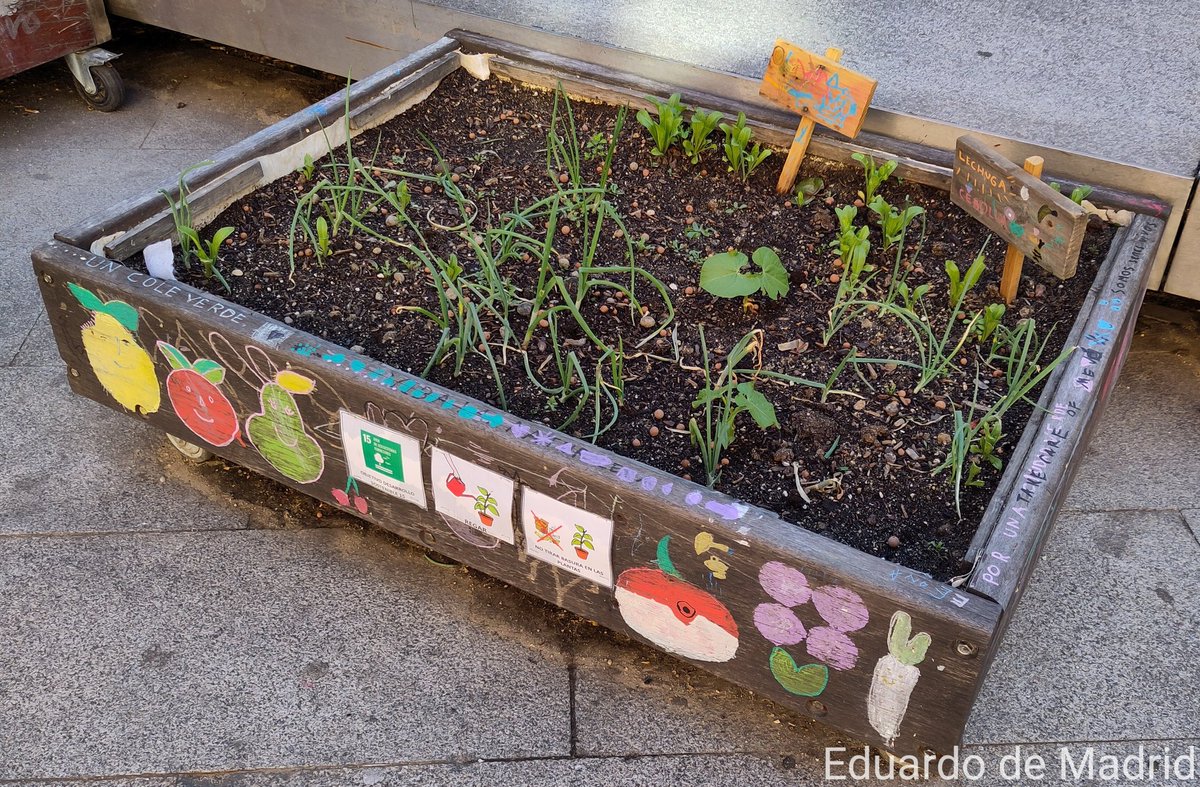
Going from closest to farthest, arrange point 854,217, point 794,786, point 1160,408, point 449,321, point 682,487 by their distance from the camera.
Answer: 1. point 682,487
2. point 794,786
3. point 449,321
4. point 854,217
5. point 1160,408

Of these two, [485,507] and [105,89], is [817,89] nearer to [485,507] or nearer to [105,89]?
[485,507]

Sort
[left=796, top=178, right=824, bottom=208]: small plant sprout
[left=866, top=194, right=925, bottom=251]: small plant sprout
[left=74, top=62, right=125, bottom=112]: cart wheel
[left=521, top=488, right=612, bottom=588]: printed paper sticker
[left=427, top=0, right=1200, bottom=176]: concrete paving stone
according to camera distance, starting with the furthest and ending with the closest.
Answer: [left=74, top=62, right=125, bottom=112]: cart wheel, [left=427, top=0, right=1200, bottom=176]: concrete paving stone, [left=796, top=178, right=824, bottom=208]: small plant sprout, [left=866, top=194, right=925, bottom=251]: small plant sprout, [left=521, top=488, right=612, bottom=588]: printed paper sticker

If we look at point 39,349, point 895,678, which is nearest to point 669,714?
point 895,678

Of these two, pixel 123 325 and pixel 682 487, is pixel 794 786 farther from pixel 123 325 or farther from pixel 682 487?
pixel 123 325

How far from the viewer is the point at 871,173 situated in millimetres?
2541

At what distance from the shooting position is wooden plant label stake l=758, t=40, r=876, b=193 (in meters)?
2.35

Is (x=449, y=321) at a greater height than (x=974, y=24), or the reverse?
(x=974, y=24)

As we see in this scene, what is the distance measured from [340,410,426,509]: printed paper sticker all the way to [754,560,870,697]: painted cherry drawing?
2.30 ft

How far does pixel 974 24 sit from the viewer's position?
3.26 m

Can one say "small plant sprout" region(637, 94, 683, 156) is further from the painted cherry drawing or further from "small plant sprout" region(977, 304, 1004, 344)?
the painted cherry drawing

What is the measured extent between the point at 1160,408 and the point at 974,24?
1.36m

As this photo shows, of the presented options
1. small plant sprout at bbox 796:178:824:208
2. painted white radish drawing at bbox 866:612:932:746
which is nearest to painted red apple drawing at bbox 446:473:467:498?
painted white radish drawing at bbox 866:612:932:746

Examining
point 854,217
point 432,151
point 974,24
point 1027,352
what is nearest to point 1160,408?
point 1027,352

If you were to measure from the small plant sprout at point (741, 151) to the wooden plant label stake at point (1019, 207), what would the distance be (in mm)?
577
